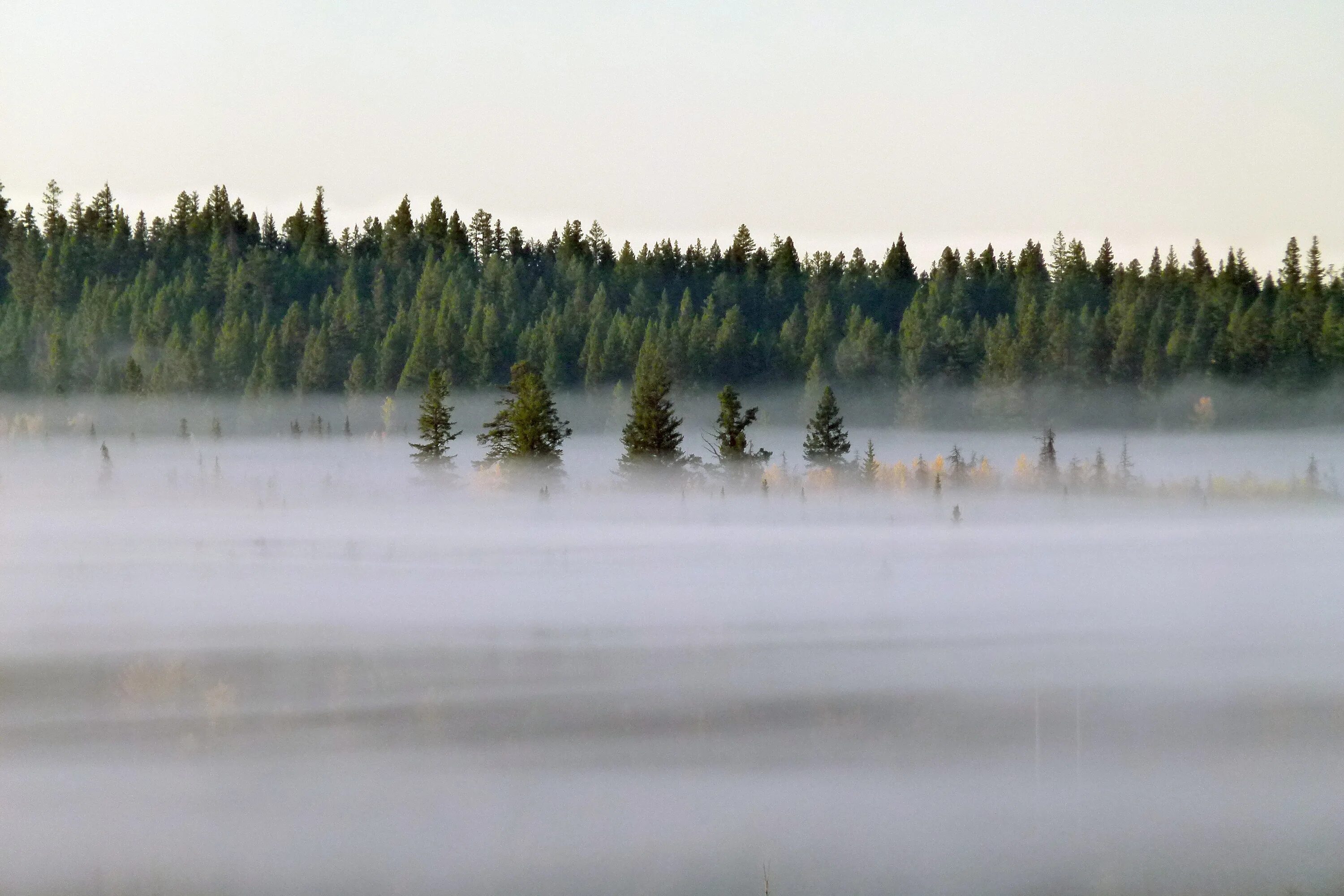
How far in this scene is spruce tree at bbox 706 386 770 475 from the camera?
59844 mm

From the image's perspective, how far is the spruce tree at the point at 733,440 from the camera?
2356 inches

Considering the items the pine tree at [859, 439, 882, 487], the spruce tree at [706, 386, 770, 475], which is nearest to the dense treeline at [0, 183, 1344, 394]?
the pine tree at [859, 439, 882, 487]

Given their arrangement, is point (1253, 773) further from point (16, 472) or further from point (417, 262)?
point (16, 472)

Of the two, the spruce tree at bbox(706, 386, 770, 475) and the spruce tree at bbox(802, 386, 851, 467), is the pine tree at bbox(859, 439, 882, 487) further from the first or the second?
the spruce tree at bbox(706, 386, 770, 475)

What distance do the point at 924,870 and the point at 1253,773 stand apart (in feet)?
58.2

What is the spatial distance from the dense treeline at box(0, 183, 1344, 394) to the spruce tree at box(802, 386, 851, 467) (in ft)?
22.5

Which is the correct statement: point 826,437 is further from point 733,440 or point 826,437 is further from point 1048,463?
point 1048,463

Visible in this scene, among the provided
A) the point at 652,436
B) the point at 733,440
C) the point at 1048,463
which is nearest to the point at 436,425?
the point at 652,436

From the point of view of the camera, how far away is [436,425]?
2552 inches

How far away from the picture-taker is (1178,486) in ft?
289

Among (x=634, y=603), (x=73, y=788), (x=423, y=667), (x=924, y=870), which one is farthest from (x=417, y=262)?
(x=924, y=870)

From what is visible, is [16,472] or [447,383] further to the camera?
[16,472]

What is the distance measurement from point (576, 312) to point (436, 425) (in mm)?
25267

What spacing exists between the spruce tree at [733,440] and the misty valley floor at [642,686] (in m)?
2.97
